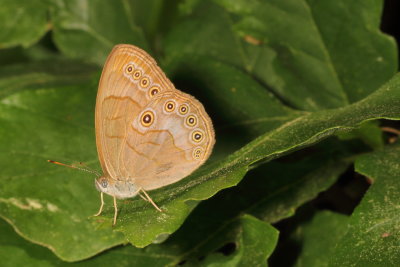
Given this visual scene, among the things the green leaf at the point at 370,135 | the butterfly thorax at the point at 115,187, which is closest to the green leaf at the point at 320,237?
the green leaf at the point at 370,135

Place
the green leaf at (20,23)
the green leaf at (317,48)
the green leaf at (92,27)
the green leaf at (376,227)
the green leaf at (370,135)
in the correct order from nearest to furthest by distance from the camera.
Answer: the green leaf at (376,227)
the green leaf at (370,135)
the green leaf at (317,48)
the green leaf at (20,23)
the green leaf at (92,27)

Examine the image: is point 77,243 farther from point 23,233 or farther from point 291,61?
point 291,61

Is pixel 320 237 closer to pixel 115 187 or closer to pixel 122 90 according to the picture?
pixel 115 187

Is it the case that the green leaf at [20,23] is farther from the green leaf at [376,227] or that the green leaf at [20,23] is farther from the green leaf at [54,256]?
the green leaf at [376,227]

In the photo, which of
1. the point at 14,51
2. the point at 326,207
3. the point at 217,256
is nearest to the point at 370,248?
the point at 217,256

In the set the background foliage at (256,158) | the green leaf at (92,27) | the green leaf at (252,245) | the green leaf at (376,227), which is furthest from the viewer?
the green leaf at (92,27)
